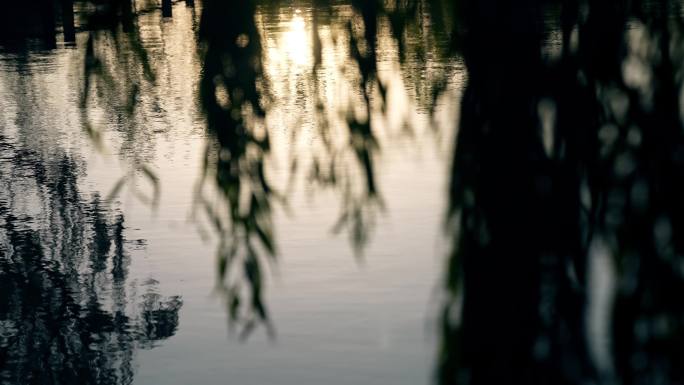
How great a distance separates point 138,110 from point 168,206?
4926 mm

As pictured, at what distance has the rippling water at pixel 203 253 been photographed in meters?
4.58

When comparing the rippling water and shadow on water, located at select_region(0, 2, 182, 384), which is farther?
shadow on water, located at select_region(0, 2, 182, 384)

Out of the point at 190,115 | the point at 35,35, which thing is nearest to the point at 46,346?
the point at 190,115

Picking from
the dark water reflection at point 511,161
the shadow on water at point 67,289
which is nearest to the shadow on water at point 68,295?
the shadow on water at point 67,289

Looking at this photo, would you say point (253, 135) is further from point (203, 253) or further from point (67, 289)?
point (203, 253)

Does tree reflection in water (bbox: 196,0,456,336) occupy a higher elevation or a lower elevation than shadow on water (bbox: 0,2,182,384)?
higher

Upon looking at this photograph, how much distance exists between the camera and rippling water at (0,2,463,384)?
4578 mm

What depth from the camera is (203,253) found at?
866 cm

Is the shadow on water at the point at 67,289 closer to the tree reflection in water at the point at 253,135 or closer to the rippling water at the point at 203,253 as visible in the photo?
the rippling water at the point at 203,253

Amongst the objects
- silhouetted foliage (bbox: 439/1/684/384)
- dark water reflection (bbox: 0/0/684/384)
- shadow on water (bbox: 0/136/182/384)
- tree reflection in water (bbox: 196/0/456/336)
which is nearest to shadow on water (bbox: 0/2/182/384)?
shadow on water (bbox: 0/136/182/384)

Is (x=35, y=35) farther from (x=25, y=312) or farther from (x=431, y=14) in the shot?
(x=431, y=14)

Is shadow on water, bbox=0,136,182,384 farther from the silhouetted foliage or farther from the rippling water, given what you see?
the silhouetted foliage

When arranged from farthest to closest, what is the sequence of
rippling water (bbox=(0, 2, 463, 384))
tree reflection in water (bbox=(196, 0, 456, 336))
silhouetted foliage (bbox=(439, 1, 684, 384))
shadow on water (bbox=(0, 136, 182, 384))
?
shadow on water (bbox=(0, 136, 182, 384)) < rippling water (bbox=(0, 2, 463, 384)) < tree reflection in water (bbox=(196, 0, 456, 336)) < silhouetted foliage (bbox=(439, 1, 684, 384))

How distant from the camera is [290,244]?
8773 mm
